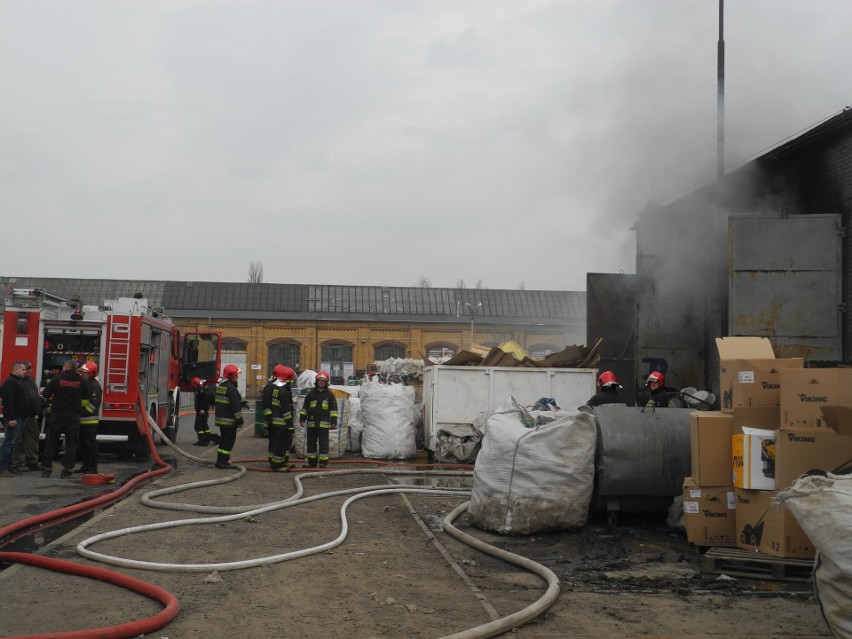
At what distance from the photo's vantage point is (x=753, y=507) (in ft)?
19.8

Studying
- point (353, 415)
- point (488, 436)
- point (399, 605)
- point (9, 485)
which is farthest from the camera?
point (353, 415)

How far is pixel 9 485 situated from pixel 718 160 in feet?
35.3

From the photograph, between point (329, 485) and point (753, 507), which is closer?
point (753, 507)

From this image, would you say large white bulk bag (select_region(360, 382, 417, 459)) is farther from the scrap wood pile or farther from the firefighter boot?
the firefighter boot

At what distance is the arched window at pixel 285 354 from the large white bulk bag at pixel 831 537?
4351cm

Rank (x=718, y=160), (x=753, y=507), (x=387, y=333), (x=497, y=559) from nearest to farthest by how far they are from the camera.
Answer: (x=753, y=507)
(x=497, y=559)
(x=718, y=160)
(x=387, y=333)

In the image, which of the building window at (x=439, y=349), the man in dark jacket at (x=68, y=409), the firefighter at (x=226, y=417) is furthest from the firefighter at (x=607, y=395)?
the building window at (x=439, y=349)

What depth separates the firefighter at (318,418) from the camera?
12344 mm

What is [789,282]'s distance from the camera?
11.1 metres

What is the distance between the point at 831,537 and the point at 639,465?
140 inches

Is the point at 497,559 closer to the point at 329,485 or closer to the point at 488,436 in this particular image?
the point at 488,436

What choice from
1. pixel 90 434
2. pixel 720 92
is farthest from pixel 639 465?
pixel 720 92

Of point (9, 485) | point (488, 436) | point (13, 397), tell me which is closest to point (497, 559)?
point (488, 436)

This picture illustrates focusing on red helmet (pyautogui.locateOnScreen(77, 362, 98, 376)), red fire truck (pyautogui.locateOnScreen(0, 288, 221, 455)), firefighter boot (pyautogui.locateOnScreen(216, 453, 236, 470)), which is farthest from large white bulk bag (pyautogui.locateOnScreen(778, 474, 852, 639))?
red fire truck (pyautogui.locateOnScreen(0, 288, 221, 455))
